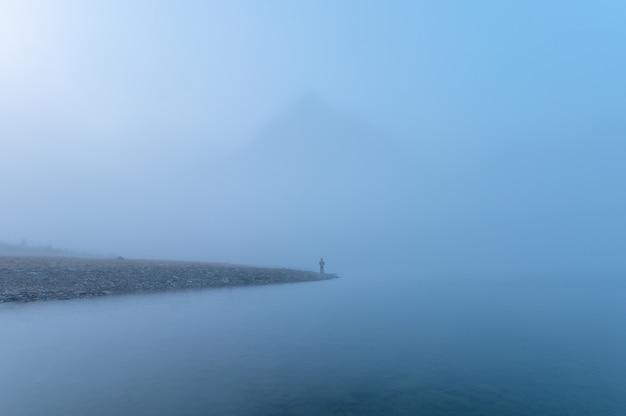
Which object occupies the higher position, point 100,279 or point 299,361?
point 100,279

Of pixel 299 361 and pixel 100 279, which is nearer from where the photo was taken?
pixel 299 361

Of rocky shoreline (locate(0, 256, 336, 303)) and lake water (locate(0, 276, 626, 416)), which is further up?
rocky shoreline (locate(0, 256, 336, 303))

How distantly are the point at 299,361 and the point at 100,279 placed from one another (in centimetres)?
3146

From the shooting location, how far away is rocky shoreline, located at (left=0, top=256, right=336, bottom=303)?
3534 centimetres

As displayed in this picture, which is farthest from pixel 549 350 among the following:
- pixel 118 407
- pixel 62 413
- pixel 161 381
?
pixel 62 413

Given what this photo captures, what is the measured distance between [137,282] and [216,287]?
363 inches

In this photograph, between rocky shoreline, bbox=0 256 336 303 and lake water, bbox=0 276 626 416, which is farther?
rocky shoreline, bbox=0 256 336 303

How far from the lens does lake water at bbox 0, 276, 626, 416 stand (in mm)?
14180

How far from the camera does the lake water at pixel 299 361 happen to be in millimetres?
14180

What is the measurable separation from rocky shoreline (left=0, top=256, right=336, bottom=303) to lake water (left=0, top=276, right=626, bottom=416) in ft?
13.0

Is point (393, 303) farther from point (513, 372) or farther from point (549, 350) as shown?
point (513, 372)

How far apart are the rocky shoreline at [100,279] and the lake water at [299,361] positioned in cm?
396

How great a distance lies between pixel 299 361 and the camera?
19.0 meters

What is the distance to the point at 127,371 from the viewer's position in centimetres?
1694
